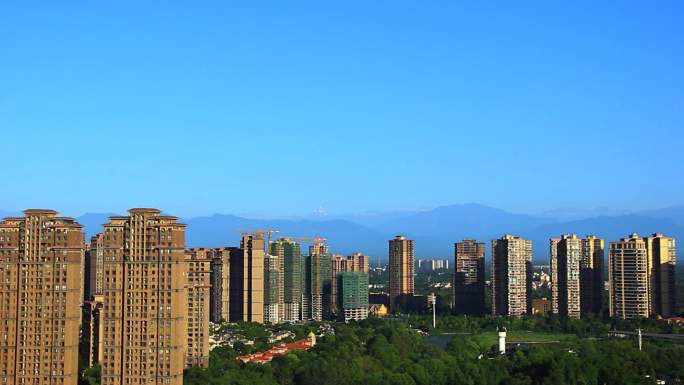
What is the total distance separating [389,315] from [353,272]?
4.38 metres

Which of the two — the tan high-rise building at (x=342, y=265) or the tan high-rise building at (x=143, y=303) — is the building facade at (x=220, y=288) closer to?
the tan high-rise building at (x=342, y=265)

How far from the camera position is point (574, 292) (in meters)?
50.4

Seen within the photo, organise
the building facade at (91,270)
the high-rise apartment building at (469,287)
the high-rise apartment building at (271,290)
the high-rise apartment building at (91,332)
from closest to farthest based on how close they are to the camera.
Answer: the high-rise apartment building at (91,332)
the building facade at (91,270)
the high-rise apartment building at (271,290)
the high-rise apartment building at (469,287)

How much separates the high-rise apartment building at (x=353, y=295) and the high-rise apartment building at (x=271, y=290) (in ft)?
14.8

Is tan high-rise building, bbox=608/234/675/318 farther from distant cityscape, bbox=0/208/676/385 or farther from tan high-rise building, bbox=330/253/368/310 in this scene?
tan high-rise building, bbox=330/253/368/310

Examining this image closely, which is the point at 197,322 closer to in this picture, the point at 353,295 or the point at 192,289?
the point at 192,289

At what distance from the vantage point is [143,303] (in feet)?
70.9

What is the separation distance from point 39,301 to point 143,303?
2183 millimetres

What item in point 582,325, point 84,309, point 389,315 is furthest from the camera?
point 389,315

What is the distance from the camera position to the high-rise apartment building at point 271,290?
160ft

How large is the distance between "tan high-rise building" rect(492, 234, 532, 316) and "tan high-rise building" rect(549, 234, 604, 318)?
2.00 m

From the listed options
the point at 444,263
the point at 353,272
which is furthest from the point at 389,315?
the point at 444,263

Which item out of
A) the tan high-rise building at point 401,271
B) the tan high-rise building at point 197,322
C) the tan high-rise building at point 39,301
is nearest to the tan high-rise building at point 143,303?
the tan high-rise building at point 39,301

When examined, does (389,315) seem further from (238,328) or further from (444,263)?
(444,263)
